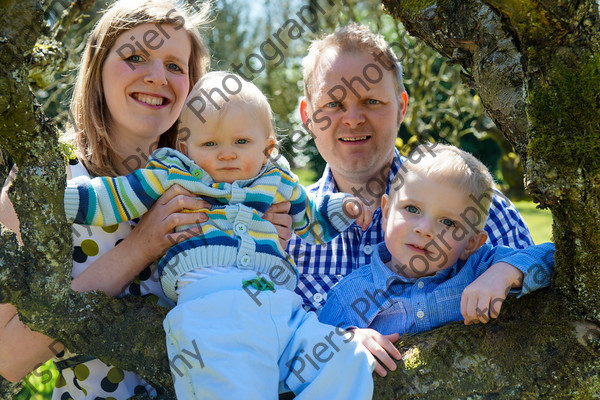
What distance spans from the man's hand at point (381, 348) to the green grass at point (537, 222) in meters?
8.05

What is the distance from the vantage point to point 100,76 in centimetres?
284

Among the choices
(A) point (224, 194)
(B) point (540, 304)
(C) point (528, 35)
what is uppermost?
(C) point (528, 35)

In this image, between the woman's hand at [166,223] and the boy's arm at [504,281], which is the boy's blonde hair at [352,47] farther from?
the boy's arm at [504,281]

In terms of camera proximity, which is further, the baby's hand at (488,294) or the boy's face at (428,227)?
the boy's face at (428,227)

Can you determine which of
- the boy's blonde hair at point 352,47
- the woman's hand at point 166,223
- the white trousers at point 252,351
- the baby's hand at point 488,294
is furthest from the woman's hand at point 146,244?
the boy's blonde hair at point 352,47

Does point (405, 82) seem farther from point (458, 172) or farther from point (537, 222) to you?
point (458, 172)

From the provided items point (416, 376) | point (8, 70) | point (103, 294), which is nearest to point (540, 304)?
point (416, 376)

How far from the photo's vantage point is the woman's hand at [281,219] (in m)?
2.40

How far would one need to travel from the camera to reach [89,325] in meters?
1.90

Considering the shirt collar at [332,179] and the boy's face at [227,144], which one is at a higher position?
the boy's face at [227,144]

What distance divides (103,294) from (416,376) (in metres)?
1.07

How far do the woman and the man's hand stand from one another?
23.9 inches

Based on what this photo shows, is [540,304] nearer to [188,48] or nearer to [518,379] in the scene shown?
[518,379]

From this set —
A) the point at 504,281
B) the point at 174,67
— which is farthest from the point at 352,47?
the point at 504,281
